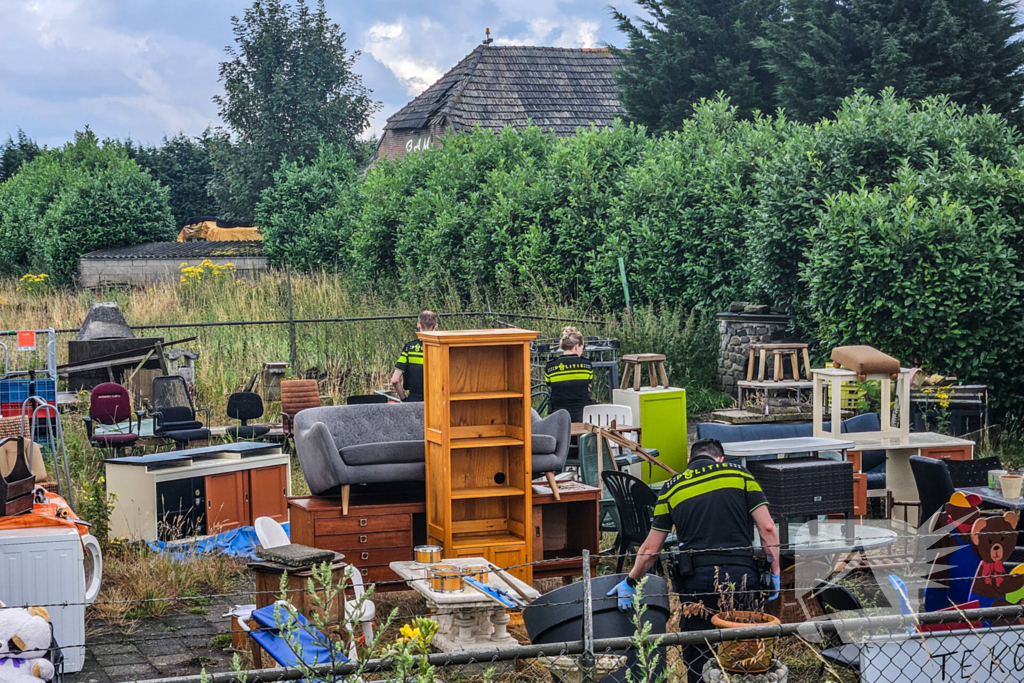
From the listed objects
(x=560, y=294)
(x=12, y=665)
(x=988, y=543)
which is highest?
(x=560, y=294)

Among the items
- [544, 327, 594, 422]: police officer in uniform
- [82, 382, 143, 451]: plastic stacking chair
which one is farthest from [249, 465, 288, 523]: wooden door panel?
[544, 327, 594, 422]: police officer in uniform

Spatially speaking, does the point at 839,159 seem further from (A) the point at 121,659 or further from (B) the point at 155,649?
(A) the point at 121,659

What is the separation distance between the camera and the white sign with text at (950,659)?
15.9 ft

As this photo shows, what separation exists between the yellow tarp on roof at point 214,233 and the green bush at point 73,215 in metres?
0.55

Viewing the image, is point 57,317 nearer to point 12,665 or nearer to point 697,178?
point 697,178

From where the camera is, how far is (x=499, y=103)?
1147 inches

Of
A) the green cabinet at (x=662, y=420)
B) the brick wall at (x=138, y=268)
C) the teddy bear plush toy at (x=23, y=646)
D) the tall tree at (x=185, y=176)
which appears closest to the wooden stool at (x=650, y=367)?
the green cabinet at (x=662, y=420)

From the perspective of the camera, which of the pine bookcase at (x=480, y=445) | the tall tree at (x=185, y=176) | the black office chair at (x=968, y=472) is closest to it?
Answer: the pine bookcase at (x=480, y=445)

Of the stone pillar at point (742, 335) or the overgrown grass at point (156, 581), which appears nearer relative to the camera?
the overgrown grass at point (156, 581)

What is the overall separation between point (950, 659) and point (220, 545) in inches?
233

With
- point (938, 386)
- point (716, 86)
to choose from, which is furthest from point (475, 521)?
point (716, 86)

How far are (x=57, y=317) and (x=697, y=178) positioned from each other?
1135 centimetres

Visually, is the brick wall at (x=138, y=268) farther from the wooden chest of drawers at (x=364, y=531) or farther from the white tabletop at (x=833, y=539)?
the white tabletop at (x=833, y=539)

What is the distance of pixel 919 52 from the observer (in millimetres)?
20312
